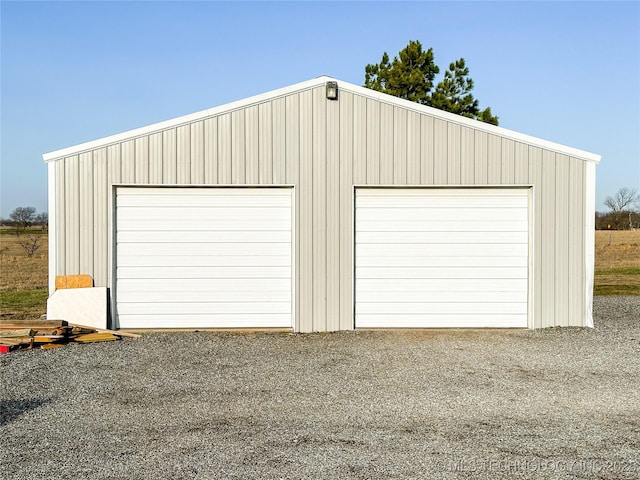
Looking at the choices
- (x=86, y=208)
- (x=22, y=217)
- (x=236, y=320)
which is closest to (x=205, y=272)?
(x=236, y=320)

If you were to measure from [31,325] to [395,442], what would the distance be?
6.90 metres

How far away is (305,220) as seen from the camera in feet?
36.4

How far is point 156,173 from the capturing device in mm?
11055

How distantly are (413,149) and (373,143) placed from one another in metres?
0.70

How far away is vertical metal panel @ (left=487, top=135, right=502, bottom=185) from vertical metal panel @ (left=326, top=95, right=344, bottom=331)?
258 cm

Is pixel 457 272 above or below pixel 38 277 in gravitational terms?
above

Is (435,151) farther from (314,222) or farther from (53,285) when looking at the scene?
(53,285)

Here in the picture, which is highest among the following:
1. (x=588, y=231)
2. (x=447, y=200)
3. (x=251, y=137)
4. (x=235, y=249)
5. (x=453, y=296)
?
(x=251, y=137)

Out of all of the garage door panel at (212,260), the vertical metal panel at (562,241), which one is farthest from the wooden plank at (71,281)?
the vertical metal panel at (562,241)

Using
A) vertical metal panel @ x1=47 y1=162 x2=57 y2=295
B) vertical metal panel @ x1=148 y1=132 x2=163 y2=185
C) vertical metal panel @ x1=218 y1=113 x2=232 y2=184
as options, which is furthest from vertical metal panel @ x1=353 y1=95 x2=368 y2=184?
vertical metal panel @ x1=47 y1=162 x2=57 y2=295

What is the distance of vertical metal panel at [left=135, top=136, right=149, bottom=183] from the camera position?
10969mm

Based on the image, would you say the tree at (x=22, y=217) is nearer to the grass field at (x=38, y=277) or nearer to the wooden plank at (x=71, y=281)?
the grass field at (x=38, y=277)

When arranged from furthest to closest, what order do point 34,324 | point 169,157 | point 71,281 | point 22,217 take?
point 22,217 → point 169,157 → point 71,281 → point 34,324

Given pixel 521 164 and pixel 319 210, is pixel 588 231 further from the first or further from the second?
pixel 319 210
